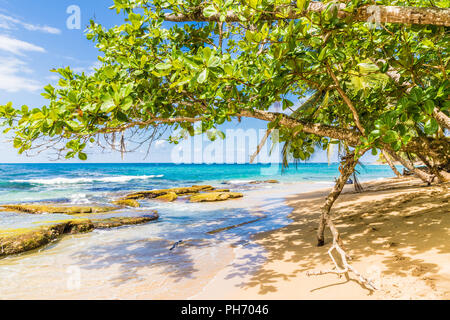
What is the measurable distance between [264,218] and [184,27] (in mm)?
6459

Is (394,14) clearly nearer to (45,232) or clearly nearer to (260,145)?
(260,145)

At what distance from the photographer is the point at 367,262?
355cm

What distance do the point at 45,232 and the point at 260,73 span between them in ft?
21.9

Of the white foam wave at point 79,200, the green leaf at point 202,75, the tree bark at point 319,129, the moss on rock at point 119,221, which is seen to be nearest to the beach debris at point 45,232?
the moss on rock at point 119,221

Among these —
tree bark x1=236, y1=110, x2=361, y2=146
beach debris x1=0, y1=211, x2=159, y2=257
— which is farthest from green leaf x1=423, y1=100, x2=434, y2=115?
beach debris x1=0, y1=211, x2=159, y2=257

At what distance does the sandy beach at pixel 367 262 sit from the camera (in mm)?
2840

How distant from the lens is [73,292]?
3.70 meters

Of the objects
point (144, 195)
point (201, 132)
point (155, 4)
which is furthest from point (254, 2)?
point (144, 195)

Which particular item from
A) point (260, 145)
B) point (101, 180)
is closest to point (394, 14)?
point (260, 145)

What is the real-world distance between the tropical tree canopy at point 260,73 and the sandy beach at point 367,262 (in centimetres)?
131

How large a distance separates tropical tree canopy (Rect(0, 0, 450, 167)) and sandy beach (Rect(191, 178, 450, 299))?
1.31m

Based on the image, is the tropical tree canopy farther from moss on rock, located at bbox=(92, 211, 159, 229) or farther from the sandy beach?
moss on rock, located at bbox=(92, 211, 159, 229)

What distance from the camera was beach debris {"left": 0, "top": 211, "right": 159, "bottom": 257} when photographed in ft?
18.3

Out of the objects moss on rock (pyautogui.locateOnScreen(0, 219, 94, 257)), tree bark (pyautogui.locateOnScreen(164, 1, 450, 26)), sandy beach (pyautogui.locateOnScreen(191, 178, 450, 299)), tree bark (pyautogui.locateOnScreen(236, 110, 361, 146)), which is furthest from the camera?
moss on rock (pyautogui.locateOnScreen(0, 219, 94, 257))
